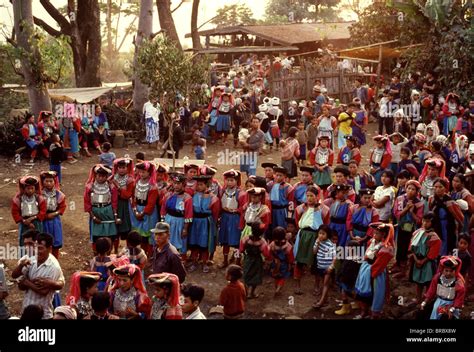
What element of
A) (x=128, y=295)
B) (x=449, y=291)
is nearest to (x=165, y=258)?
(x=128, y=295)

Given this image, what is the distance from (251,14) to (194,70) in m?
36.3

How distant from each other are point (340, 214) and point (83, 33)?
1731cm

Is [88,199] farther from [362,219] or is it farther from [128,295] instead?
[362,219]

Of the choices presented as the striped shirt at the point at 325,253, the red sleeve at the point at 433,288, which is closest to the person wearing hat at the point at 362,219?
the striped shirt at the point at 325,253

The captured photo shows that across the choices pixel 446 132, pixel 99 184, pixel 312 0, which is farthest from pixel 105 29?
pixel 99 184

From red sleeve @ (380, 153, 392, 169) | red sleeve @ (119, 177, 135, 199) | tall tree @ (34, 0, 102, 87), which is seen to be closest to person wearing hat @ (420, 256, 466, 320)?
red sleeve @ (380, 153, 392, 169)

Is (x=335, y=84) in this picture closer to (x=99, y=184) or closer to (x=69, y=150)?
(x=69, y=150)

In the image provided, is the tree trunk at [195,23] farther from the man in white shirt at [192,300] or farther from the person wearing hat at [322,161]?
the man in white shirt at [192,300]

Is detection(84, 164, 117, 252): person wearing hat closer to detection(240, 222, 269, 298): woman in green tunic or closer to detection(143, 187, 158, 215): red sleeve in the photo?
detection(143, 187, 158, 215): red sleeve

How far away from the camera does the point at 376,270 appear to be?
336 inches

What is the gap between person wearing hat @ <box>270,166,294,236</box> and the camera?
10672 millimetres

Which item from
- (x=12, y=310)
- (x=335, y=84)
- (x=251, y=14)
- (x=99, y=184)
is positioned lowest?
(x=12, y=310)

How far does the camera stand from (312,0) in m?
48.8

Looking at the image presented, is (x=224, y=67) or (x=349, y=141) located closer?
(x=349, y=141)
